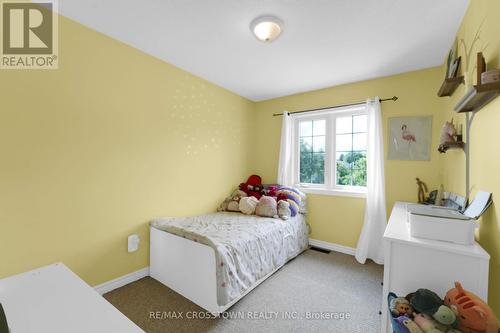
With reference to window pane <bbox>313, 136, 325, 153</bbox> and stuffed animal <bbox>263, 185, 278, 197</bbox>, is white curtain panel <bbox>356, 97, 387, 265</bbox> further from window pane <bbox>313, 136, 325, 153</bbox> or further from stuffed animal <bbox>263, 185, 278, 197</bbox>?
stuffed animal <bbox>263, 185, 278, 197</bbox>

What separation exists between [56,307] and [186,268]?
118cm

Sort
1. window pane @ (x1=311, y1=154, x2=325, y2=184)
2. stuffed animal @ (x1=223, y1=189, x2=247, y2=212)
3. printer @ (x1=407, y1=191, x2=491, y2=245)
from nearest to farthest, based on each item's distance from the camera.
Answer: printer @ (x1=407, y1=191, x2=491, y2=245)
stuffed animal @ (x1=223, y1=189, x2=247, y2=212)
window pane @ (x1=311, y1=154, x2=325, y2=184)

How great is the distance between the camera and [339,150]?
3.10m

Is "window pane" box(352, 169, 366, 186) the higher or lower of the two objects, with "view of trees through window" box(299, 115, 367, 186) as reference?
lower

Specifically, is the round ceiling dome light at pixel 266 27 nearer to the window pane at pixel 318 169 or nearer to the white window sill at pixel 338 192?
the window pane at pixel 318 169

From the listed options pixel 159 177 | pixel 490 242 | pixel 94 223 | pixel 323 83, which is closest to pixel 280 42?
pixel 323 83

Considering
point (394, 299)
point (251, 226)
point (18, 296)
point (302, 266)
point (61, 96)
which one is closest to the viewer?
point (18, 296)

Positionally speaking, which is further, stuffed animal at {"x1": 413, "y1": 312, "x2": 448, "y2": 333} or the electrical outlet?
the electrical outlet

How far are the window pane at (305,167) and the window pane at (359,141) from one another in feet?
2.12

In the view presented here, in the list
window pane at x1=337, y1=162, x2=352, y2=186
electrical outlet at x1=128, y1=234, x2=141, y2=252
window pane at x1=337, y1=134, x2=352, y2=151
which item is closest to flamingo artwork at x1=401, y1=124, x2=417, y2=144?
window pane at x1=337, y1=134, x2=352, y2=151

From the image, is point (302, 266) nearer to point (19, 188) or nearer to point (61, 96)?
point (19, 188)

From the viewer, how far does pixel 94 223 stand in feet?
6.29

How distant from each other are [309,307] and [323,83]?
8.70 ft

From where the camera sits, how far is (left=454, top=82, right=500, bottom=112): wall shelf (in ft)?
3.45
